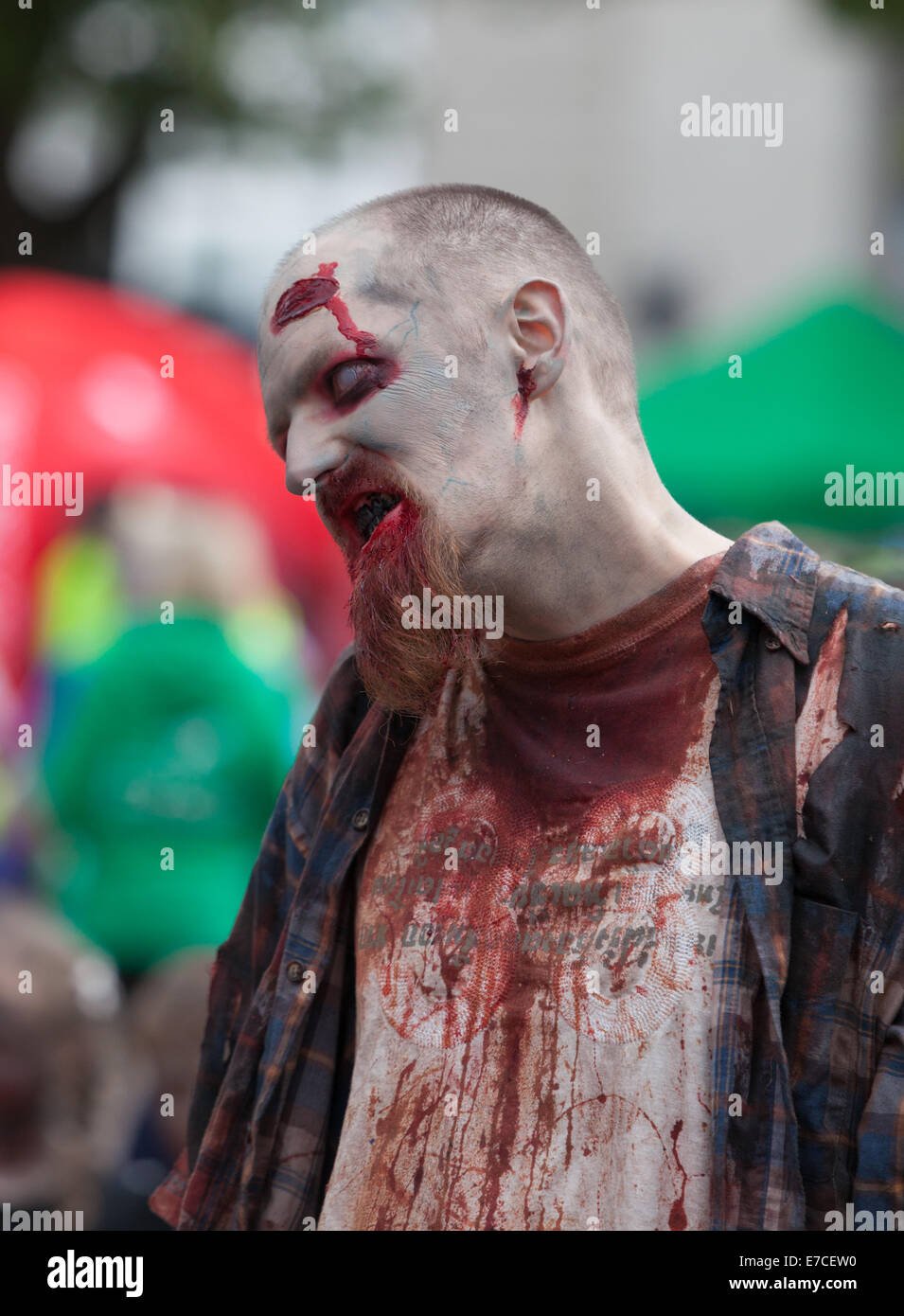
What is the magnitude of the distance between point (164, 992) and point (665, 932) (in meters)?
2.37

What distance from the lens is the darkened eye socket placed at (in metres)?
2.53

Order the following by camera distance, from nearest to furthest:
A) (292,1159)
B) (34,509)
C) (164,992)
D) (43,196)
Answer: (292,1159)
(164,992)
(34,509)
(43,196)

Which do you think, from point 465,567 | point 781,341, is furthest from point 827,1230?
point 781,341

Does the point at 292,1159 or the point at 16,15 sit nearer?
the point at 292,1159

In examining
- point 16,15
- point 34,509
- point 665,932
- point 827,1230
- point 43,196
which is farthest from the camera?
point 43,196

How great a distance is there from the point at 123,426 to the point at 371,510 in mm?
4556

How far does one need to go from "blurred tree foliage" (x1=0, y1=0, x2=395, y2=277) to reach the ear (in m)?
8.74

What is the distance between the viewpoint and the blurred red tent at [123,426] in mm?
6551

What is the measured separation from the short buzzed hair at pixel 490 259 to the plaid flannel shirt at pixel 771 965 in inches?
17.1

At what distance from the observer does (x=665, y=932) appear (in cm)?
226

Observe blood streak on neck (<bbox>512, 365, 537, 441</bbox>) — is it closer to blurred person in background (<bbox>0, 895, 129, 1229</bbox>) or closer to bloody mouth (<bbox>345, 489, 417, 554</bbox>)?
bloody mouth (<bbox>345, 489, 417, 554</bbox>)

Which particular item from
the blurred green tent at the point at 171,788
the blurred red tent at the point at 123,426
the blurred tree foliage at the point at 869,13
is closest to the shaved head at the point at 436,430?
the blurred green tent at the point at 171,788

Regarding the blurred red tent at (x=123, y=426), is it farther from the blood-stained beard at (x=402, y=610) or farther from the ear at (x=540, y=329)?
the ear at (x=540, y=329)
